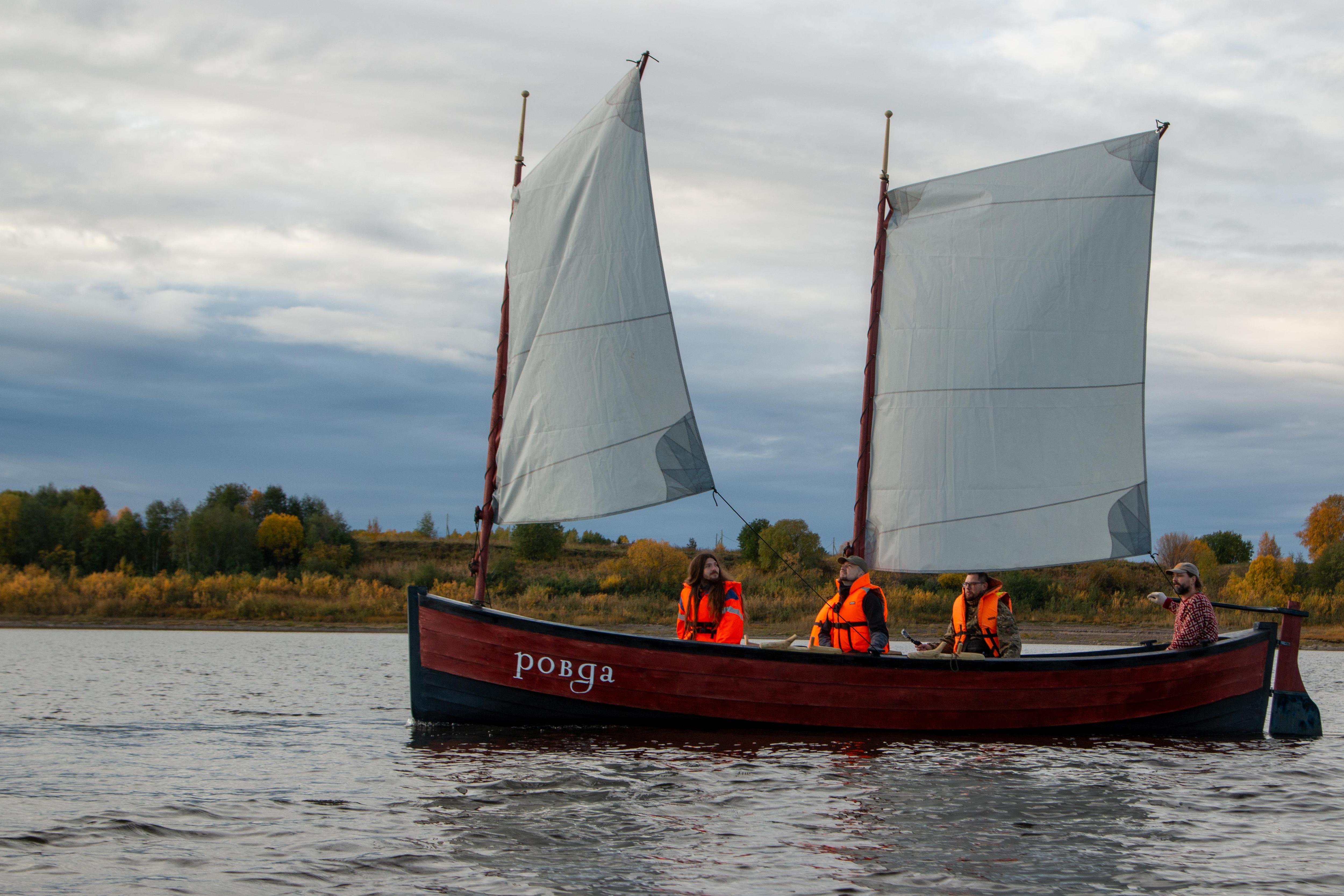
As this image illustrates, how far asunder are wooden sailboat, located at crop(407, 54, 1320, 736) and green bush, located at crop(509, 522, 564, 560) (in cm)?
3950

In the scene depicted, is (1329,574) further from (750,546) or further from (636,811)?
(636,811)

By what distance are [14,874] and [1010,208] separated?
15.5 m

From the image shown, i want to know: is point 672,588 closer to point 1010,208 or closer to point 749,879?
point 1010,208

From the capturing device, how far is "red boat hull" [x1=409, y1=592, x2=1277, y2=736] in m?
15.0

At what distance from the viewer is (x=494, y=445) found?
16469mm

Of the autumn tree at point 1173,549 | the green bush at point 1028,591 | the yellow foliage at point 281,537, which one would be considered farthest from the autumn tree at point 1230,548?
the yellow foliage at point 281,537

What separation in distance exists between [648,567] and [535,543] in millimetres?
10325

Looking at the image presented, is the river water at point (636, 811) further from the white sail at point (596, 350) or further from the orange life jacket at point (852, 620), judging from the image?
the white sail at point (596, 350)

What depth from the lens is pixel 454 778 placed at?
12.2 meters

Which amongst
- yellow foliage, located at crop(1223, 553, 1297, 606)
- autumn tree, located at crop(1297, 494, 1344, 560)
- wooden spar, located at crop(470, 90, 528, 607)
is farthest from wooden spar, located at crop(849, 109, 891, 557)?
autumn tree, located at crop(1297, 494, 1344, 560)

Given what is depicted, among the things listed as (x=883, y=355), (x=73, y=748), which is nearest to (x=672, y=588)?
(x=883, y=355)

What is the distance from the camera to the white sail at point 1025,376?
17812mm

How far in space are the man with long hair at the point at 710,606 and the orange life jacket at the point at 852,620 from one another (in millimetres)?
1091

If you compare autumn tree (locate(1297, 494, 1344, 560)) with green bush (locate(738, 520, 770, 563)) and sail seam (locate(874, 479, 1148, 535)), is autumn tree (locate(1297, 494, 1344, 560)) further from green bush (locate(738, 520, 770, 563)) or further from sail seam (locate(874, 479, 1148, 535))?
sail seam (locate(874, 479, 1148, 535))
